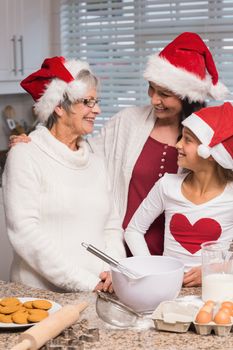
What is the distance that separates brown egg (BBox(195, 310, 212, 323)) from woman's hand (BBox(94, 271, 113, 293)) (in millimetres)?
434

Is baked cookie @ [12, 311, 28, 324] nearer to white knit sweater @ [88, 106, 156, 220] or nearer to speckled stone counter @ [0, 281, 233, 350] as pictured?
speckled stone counter @ [0, 281, 233, 350]

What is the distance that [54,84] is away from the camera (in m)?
2.40

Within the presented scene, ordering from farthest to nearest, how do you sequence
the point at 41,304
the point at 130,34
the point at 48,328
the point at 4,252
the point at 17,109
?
1. the point at 17,109
2. the point at 130,34
3. the point at 4,252
4. the point at 41,304
5. the point at 48,328

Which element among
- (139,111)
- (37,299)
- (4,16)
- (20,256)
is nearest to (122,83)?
(4,16)

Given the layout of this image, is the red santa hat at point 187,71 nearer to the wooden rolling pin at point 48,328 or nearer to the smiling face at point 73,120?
the smiling face at point 73,120

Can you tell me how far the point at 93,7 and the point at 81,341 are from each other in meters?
3.10

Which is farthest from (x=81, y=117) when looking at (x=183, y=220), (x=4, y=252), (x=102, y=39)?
(x=102, y=39)

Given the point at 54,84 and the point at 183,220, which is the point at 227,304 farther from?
the point at 54,84

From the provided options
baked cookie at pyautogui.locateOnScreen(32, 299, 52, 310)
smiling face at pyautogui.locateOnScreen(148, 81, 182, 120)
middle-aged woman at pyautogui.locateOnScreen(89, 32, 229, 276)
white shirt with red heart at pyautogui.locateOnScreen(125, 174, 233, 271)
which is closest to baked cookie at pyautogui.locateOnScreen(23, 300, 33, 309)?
→ baked cookie at pyautogui.locateOnScreen(32, 299, 52, 310)

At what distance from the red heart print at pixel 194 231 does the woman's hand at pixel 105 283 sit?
1.09ft

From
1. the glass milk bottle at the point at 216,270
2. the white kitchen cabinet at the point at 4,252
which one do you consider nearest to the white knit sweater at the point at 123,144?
the glass milk bottle at the point at 216,270

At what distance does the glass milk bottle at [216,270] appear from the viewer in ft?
5.89

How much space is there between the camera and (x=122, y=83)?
14.1ft

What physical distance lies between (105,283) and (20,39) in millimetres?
2351
